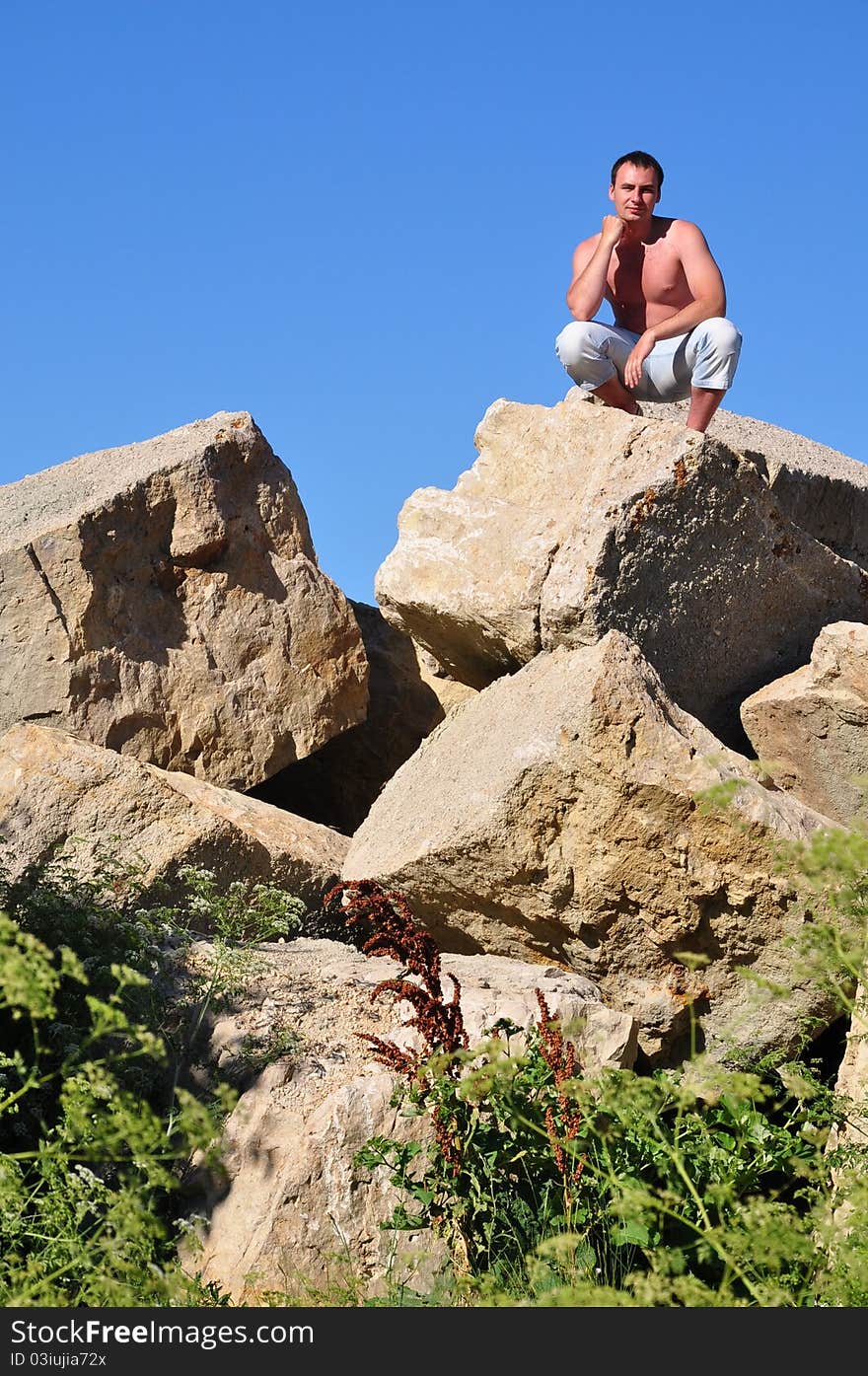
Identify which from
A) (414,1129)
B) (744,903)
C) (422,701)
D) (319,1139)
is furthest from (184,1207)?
(422,701)

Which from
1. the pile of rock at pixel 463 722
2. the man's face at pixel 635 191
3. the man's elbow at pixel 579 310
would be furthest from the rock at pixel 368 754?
the man's face at pixel 635 191

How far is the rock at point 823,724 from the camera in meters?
5.19

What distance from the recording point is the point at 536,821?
4.49 metres

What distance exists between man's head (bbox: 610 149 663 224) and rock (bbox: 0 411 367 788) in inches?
71.3

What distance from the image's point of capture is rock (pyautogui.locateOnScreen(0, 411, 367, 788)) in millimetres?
5598

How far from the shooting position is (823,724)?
5227 mm

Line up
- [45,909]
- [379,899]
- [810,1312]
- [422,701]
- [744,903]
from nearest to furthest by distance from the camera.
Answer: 1. [810,1312]
2. [379,899]
3. [45,909]
4. [744,903]
5. [422,701]

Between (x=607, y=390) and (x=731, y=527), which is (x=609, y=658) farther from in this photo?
(x=607, y=390)

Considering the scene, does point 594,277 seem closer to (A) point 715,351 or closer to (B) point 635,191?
(B) point 635,191

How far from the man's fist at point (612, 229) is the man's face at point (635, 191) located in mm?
33

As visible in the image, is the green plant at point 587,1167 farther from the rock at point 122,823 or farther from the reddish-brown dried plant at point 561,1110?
the rock at point 122,823

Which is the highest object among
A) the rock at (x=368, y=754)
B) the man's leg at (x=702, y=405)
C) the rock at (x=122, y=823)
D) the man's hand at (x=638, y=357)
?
the man's hand at (x=638, y=357)

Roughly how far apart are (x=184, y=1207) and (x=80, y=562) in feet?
9.12

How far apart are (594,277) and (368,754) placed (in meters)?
2.41
